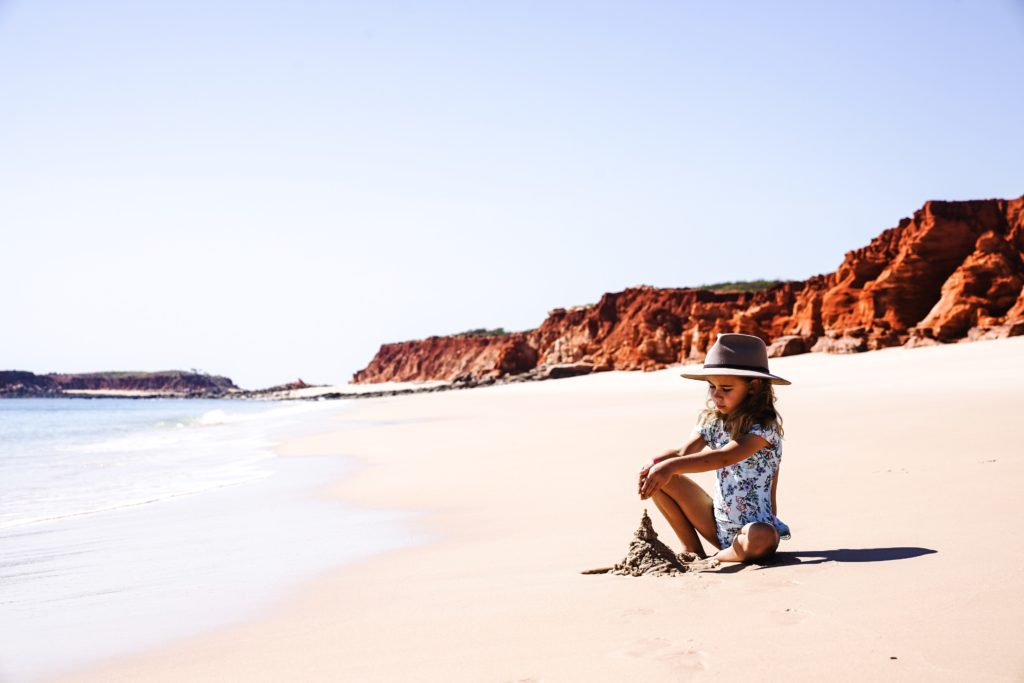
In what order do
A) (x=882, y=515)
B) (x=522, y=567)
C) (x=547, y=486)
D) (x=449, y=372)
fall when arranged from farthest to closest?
1. (x=449, y=372)
2. (x=547, y=486)
3. (x=882, y=515)
4. (x=522, y=567)

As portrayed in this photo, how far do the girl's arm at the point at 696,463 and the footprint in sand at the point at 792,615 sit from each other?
0.84m

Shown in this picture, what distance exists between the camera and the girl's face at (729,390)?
154 inches

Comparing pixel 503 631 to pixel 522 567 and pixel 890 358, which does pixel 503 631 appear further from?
pixel 890 358

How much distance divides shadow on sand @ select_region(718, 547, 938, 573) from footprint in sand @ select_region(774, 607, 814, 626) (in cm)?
74

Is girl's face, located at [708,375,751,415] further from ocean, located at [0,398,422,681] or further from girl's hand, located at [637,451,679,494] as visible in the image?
ocean, located at [0,398,422,681]

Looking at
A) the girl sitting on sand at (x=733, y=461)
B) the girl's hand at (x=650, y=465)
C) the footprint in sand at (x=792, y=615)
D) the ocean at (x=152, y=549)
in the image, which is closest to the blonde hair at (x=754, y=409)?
the girl sitting on sand at (x=733, y=461)

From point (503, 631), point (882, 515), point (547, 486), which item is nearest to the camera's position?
point (503, 631)

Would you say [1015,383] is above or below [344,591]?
above

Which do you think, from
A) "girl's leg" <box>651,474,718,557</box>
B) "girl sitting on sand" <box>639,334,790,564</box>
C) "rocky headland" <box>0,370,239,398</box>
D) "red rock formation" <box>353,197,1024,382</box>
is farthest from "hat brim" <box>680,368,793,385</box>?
"rocky headland" <box>0,370,239,398</box>

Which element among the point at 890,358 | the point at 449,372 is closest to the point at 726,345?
the point at 890,358

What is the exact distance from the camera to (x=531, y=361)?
6862 cm

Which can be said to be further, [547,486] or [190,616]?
[547,486]

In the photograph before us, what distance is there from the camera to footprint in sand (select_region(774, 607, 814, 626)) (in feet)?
9.33

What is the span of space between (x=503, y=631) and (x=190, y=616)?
168cm
